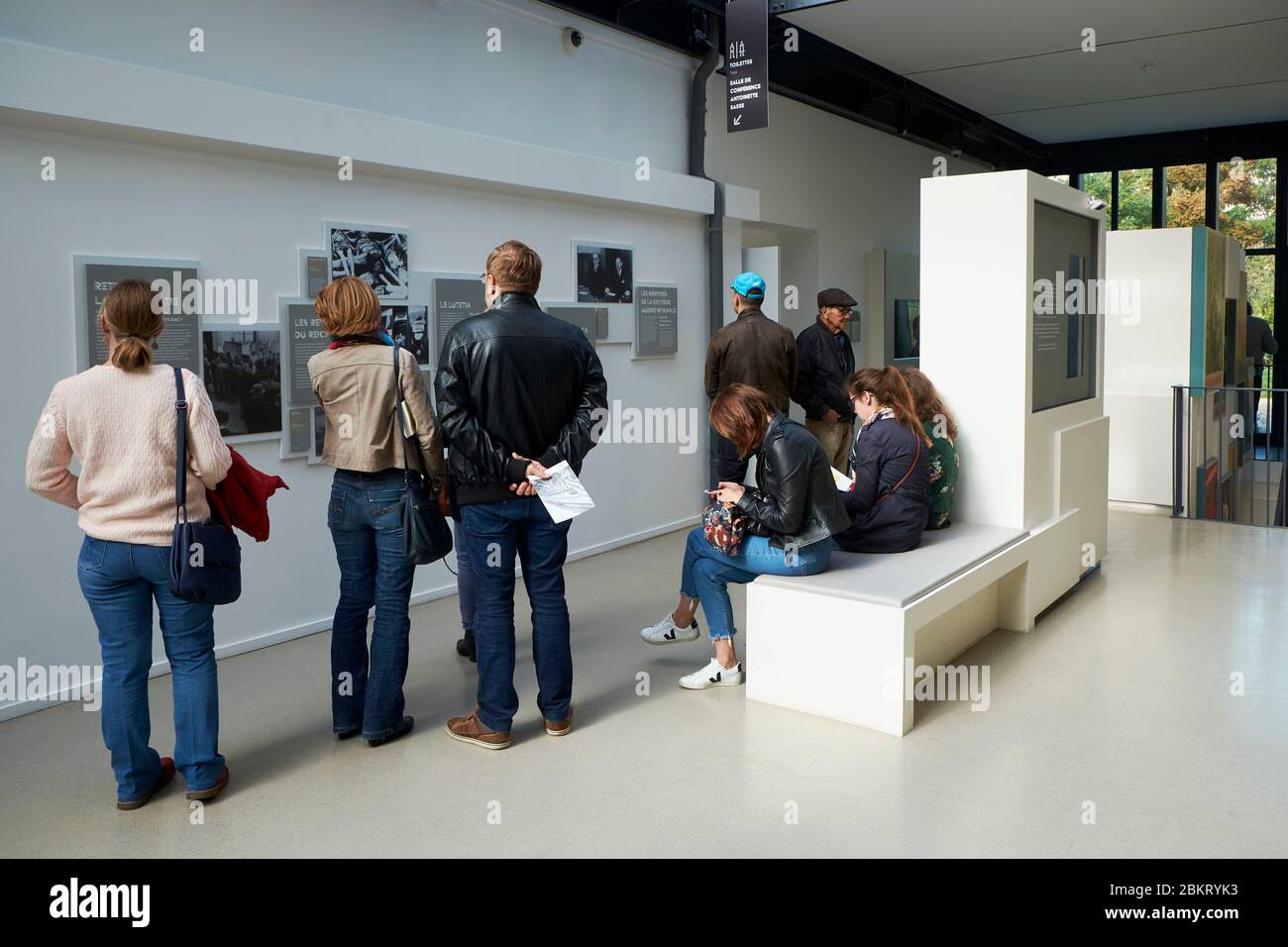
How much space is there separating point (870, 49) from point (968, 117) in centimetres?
348

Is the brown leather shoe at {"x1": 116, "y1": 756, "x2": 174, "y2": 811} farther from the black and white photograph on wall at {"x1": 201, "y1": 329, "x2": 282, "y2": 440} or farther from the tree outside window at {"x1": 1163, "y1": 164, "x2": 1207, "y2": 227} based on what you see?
the tree outside window at {"x1": 1163, "y1": 164, "x2": 1207, "y2": 227}

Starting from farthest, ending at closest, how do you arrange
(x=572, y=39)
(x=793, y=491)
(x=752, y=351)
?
(x=572, y=39) < (x=752, y=351) < (x=793, y=491)

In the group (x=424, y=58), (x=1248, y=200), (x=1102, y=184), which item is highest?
(x=1102, y=184)

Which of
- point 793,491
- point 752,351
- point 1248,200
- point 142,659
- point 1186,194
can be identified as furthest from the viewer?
point 1186,194

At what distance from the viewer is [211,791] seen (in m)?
3.76

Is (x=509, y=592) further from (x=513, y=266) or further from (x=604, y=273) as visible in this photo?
(x=604, y=273)

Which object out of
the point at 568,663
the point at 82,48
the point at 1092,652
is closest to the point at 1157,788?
the point at 1092,652

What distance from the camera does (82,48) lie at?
4781mm

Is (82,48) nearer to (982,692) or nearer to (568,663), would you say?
(568,663)

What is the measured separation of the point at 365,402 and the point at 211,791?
1.43 metres

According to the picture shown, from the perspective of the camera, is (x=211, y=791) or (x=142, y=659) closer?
(x=142, y=659)

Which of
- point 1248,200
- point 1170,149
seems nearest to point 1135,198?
point 1170,149

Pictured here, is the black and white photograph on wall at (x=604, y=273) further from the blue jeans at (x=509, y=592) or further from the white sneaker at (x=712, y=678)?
the blue jeans at (x=509, y=592)

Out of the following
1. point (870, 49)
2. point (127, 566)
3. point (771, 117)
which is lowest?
point (127, 566)
